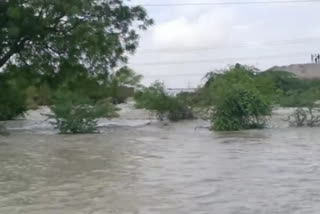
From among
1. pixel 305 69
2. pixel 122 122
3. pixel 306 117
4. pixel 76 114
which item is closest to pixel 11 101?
pixel 122 122

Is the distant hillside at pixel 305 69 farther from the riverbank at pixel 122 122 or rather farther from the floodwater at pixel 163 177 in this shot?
the floodwater at pixel 163 177

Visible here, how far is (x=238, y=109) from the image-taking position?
2709 centimetres

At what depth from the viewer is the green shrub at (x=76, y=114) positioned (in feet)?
86.3

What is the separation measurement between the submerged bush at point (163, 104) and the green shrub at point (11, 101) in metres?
6.72

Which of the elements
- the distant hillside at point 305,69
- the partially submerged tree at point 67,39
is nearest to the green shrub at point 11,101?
the partially submerged tree at point 67,39

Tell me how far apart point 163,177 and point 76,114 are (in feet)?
49.0

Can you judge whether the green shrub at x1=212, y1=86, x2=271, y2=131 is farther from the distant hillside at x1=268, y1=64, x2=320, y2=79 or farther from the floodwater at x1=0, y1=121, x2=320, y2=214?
the distant hillside at x1=268, y1=64, x2=320, y2=79

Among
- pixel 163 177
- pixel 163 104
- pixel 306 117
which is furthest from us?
pixel 163 104

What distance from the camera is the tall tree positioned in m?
Answer: 26.3

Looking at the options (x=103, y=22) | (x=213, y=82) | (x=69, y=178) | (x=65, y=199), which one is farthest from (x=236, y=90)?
(x=65, y=199)

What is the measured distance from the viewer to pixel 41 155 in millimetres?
16969

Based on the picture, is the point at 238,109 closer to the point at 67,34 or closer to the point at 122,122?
the point at 67,34

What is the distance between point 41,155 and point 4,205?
26.0 feet

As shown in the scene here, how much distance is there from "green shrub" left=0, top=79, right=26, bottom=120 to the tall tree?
146 centimetres
